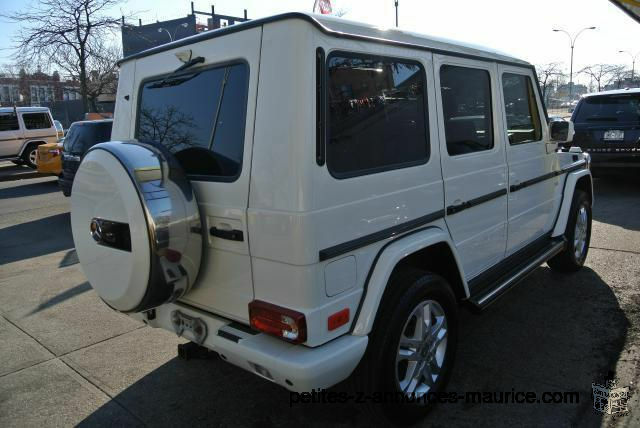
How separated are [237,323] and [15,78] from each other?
144ft

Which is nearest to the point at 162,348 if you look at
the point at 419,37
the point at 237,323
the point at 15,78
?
the point at 237,323

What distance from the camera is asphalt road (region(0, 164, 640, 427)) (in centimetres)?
281

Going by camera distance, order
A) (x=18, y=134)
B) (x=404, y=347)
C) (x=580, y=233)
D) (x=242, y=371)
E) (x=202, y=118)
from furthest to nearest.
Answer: (x=18, y=134), (x=580, y=233), (x=242, y=371), (x=404, y=347), (x=202, y=118)

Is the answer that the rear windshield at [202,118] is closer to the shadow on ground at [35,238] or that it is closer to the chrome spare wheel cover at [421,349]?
the chrome spare wheel cover at [421,349]

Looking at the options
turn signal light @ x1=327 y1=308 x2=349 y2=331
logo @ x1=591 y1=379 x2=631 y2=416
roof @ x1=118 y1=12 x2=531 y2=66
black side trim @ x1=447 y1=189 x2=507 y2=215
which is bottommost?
logo @ x1=591 y1=379 x2=631 y2=416

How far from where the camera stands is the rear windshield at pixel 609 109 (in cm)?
873

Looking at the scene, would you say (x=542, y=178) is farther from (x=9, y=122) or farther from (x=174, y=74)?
(x=9, y=122)

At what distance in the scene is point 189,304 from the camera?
2.67m

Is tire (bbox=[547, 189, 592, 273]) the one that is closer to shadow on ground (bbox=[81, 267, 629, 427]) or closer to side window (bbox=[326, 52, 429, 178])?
shadow on ground (bbox=[81, 267, 629, 427])

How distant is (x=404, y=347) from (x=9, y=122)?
58.7ft

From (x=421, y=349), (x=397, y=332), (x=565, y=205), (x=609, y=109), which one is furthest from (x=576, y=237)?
(x=609, y=109)

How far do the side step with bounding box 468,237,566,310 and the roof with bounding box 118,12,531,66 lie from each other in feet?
4.98

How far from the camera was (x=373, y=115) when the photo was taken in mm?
2414

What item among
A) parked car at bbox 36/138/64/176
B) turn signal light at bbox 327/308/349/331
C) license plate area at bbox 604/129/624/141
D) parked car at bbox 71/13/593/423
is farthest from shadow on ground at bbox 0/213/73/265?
license plate area at bbox 604/129/624/141
